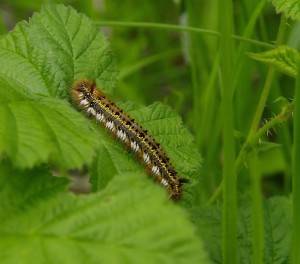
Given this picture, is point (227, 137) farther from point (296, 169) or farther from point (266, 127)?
point (266, 127)

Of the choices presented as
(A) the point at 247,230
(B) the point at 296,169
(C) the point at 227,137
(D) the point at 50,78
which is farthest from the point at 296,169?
(D) the point at 50,78

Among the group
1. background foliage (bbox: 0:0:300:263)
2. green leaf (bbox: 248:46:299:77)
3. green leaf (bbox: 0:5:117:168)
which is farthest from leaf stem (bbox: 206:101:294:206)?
green leaf (bbox: 0:5:117:168)

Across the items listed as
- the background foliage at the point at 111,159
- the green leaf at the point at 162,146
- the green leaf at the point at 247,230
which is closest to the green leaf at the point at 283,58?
the background foliage at the point at 111,159

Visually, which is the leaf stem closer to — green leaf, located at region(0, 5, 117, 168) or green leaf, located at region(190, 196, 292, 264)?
green leaf, located at region(190, 196, 292, 264)

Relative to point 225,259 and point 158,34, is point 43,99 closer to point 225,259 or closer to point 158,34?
point 225,259

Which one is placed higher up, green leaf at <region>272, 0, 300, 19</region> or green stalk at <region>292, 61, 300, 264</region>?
green leaf at <region>272, 0, 300, 19</region>

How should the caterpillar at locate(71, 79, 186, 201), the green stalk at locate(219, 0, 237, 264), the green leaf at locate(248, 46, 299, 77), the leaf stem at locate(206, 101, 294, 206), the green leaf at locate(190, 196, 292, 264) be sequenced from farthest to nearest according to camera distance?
1. the green leaf at locate(190, 196, 292, 264)
2. the caterpillar at locate(71, 79, 186, 201)
3. the leaf stem at locate(206, 101, 294, 206)
4. the green leaf at locate(248, 46, 299, 77)
5. the green stalk at locate(219, 0, 237, 264)

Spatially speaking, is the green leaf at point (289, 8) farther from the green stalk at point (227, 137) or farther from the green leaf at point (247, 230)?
the green leaf at point (247, 230)

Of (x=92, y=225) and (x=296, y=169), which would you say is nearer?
(x=92, y=225)
